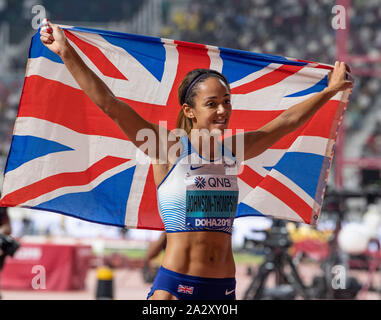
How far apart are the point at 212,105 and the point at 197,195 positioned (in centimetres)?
43

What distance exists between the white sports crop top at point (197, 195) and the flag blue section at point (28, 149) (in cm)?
109

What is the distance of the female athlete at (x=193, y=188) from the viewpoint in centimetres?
291

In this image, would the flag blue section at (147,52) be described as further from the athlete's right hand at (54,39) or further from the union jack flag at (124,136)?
the athlete's right hand at (54,39)

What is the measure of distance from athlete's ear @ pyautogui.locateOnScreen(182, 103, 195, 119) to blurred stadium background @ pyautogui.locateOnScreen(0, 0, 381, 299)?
30.7 feet

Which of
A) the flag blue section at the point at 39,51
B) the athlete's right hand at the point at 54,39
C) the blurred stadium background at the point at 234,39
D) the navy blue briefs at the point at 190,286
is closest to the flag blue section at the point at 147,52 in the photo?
the flag blue section at the point at 39,51

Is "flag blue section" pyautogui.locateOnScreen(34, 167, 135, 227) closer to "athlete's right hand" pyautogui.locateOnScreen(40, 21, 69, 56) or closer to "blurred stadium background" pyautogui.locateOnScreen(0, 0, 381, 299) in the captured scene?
"athlete's right hand" pyautogui.locateOnScreen(40, 21, 69, 56)

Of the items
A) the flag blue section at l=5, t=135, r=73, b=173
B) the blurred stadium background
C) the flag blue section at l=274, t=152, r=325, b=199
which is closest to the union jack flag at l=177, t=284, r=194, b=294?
the flag blue section at l=5, t=135, r=73, b=173

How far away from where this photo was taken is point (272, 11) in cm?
2566

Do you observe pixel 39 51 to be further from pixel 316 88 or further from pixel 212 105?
pixel 316 88

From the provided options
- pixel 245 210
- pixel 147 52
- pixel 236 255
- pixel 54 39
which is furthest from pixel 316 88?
pixel 236 255

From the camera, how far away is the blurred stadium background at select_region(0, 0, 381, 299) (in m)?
16.1
